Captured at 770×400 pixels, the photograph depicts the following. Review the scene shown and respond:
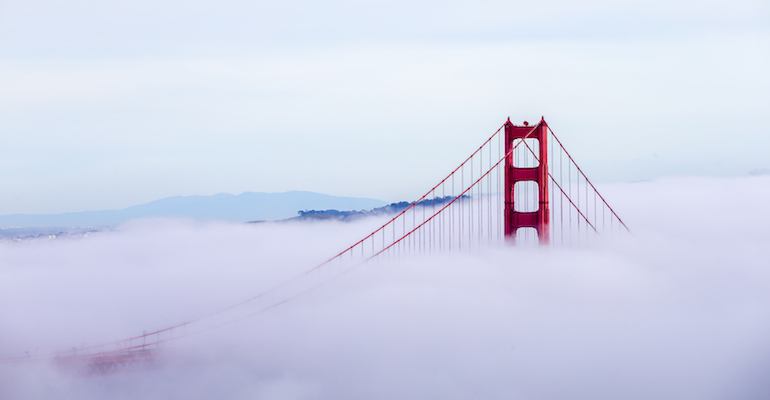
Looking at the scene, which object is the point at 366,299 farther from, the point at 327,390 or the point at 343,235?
the point at 343,235

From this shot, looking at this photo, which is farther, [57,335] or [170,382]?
[57,335]

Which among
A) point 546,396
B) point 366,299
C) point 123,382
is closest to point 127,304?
point 123,382

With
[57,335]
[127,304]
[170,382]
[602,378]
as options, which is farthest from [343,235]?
[602,378]

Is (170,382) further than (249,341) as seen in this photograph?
Yes

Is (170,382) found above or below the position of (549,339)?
below

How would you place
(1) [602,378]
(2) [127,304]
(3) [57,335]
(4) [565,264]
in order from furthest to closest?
1. (2) [127,304]
2. (3) [57,335]
3. (4) [565,264]
4. (1) [602,378]

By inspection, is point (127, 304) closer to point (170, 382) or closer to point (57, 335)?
point (57, 335)

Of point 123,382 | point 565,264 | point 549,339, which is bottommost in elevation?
point 123,382

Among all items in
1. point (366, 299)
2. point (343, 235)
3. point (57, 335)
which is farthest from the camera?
point (343, 235)

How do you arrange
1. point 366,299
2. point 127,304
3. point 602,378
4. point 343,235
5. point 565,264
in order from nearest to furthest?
point 602,378 < point 565,264 < point 366,299 < point 127,304 < point 343,235
